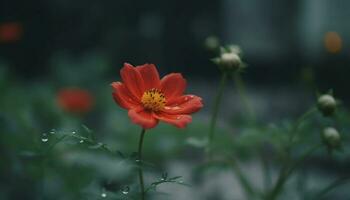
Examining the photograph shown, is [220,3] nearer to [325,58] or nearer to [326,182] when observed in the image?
[325,58]

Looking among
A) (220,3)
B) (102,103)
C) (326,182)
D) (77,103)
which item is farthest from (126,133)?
(220,3)

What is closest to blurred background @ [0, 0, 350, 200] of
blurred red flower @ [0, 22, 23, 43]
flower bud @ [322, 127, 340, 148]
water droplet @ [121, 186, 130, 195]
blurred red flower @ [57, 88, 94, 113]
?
blurred red flower @ [0, 22, 23, 43]

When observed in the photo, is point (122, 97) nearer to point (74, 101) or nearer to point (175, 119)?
point (175, 119)

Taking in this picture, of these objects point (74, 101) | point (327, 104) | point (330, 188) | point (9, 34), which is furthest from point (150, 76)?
point (9, 34)

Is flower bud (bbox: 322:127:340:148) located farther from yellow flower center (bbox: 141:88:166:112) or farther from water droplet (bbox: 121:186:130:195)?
water droplet (bbox: 121:186:130:195)

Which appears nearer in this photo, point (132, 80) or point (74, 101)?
point (132, 80)
